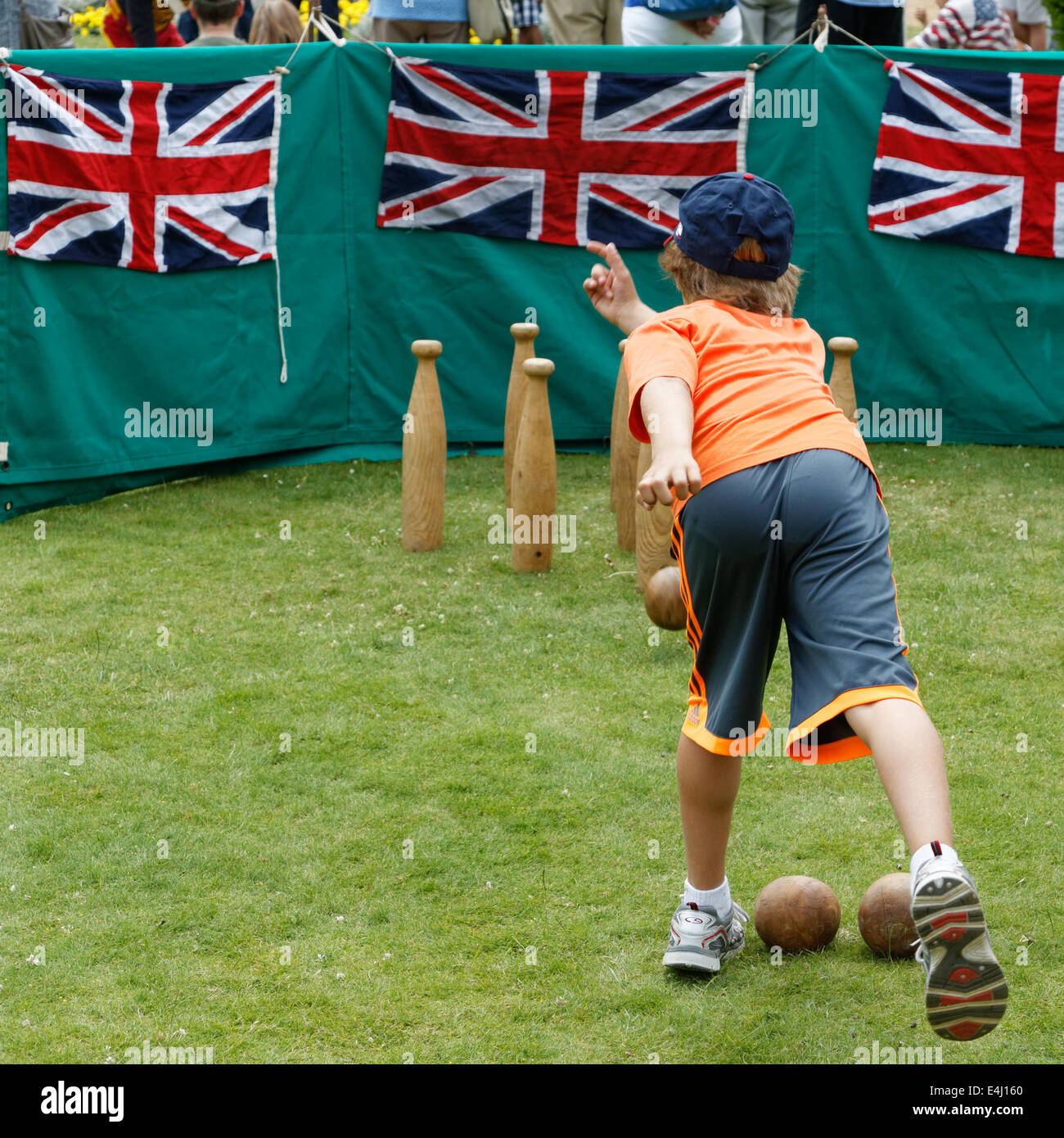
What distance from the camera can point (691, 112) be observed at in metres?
7.26

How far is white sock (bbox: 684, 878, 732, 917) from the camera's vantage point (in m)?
2.97

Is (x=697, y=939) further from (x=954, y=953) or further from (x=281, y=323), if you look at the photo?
(x=281, y=323)

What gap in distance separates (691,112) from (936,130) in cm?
128

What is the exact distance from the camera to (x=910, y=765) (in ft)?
7.70

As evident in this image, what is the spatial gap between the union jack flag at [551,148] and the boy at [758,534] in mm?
4556

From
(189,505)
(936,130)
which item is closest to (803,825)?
(189,505)

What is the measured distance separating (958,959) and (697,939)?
842 mm

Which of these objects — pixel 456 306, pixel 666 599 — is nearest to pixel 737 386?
pixel 666 599

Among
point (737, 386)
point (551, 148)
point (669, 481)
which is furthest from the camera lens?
point (551, 148)

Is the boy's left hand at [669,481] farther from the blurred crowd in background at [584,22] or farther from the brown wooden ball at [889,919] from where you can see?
the blurred crowd in background at [584,22]

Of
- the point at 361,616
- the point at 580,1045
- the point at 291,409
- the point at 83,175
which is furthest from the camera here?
the point at 291,409

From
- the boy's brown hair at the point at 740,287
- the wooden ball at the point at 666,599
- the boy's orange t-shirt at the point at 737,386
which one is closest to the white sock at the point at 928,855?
the boy's orange t-shirt at the point at 737,386

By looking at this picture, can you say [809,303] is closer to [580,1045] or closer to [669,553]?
[669,553]

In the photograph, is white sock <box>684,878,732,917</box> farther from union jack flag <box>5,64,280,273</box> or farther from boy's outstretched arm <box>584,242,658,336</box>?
union jack flag <box>5,64,280,273</box>
